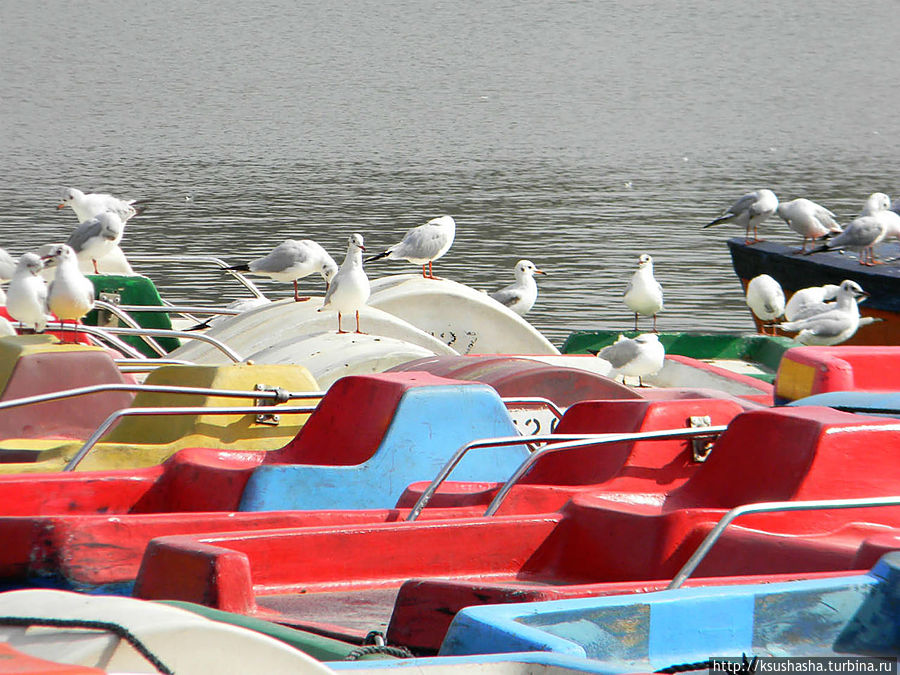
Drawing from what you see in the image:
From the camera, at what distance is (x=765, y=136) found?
75562 millimetres

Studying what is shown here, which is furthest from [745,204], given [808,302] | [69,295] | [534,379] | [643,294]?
[534,379]

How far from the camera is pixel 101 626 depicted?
2.60 m

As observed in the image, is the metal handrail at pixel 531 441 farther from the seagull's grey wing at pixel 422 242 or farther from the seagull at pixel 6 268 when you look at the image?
the seagull's grey wing at pixel 422 242

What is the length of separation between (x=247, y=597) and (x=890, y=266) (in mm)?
13177

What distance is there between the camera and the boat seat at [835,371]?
7.33 meters

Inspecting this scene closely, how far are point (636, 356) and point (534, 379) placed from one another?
11.7ft

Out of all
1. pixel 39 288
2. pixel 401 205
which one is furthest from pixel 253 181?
Answer: pixel 39 288

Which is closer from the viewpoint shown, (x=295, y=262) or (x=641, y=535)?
(x=641, y=535)

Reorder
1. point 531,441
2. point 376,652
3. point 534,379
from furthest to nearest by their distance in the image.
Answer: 1. point 534,379
2. point 531,441
3. point 376,652

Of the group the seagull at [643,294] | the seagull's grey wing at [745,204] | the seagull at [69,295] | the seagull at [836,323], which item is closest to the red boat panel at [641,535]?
the seagull at [69,295]

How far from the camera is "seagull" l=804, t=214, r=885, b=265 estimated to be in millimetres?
16672

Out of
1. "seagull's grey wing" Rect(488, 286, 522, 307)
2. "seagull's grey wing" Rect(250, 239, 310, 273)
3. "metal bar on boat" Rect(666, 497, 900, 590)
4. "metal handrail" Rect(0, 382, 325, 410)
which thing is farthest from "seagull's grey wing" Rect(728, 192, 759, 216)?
"metal bar on boat" Rect(666, 497, 900, 590)

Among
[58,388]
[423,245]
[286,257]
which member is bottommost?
[423,245]

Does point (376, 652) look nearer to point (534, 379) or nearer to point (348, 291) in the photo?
point (534, 379)
